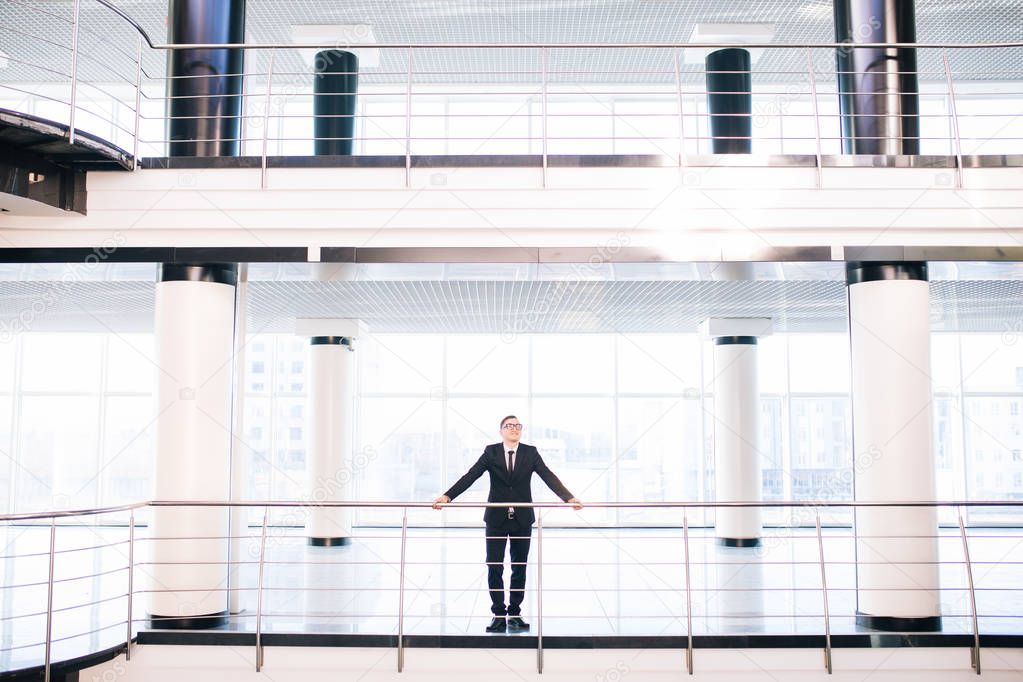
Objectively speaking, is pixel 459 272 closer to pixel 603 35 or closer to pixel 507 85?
pixel 603 35

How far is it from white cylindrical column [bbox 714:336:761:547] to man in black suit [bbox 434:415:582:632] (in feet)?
7.31

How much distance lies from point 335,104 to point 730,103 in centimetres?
176

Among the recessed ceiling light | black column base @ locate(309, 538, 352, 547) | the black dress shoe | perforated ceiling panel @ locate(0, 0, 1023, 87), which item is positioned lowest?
black column base @ locate(309, 538, 352, 547)

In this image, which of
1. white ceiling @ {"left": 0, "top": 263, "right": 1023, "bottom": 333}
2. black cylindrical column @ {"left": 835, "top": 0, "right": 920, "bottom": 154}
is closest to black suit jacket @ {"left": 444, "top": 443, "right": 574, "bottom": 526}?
white ceiling @ {"left": 0, "top": 263, "right": 1023, "bottom": 333}

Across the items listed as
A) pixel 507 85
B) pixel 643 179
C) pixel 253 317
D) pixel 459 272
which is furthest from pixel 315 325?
pixel 643 179

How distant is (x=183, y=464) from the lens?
2.69 m

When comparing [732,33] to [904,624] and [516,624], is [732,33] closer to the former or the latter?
[904,624]

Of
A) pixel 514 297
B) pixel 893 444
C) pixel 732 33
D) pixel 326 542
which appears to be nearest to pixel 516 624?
pixel 893 444

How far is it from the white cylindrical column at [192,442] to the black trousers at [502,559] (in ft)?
2.62

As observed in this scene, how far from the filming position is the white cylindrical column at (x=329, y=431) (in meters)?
4.61

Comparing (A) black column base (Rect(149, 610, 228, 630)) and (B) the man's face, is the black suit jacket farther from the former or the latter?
(A) black column base (Rect(149, 610, 228, 630))

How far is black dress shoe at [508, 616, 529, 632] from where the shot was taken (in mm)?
2436

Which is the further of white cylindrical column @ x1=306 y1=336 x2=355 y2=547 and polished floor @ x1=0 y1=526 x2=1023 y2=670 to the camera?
white cylindrical column @ x1=306 y1=336 x2=355 y2=547

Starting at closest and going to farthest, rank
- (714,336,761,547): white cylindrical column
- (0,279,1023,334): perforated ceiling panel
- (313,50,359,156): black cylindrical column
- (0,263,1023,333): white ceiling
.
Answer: (0,263,1023,333): white ceiling → (0,279,1023,334): perforated ceiling panel → (313,50,359,156): black cylindrical column → (714,336,761,547): white cylindrical column
